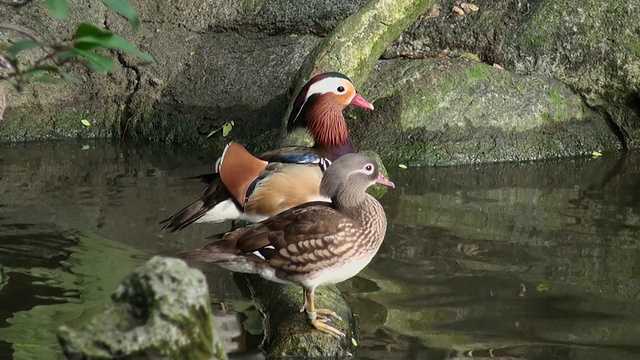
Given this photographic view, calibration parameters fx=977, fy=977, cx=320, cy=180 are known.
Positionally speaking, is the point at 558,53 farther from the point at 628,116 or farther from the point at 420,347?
the point at 420,347

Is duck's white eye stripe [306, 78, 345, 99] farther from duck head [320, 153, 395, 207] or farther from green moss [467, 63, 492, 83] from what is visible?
green moss [467, 63, 492, 83]

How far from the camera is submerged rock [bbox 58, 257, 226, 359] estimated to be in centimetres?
218

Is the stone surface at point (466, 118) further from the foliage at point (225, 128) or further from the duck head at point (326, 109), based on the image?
the duck head at point (326, 109)

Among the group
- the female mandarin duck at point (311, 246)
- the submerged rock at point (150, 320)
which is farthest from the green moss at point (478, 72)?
the submerged rock at point (150, 320)

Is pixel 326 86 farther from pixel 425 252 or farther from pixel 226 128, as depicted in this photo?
pixel 226 128

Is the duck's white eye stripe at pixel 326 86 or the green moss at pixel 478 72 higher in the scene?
the green moss at pixel 478 72

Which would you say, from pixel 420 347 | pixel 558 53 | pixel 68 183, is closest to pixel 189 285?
pixel 420 347

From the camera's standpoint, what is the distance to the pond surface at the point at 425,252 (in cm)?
397

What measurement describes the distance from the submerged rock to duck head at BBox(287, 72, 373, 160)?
2.94 meters

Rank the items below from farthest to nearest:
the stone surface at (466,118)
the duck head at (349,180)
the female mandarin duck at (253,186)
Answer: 1. the stone surface at (466,118)
2. the female mandarin duck at (253,186)
3. the duck head at (349,180)

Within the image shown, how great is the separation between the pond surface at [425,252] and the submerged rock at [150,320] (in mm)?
1592

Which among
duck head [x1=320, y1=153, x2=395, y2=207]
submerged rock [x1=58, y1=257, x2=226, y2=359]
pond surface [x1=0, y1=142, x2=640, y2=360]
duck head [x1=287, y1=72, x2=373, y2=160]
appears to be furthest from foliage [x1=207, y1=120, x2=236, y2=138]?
submerged rock [x1=58, y1=257, x2=226, y2=359]

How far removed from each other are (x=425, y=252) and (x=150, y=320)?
2998mm

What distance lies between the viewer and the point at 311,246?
359 centimetres
